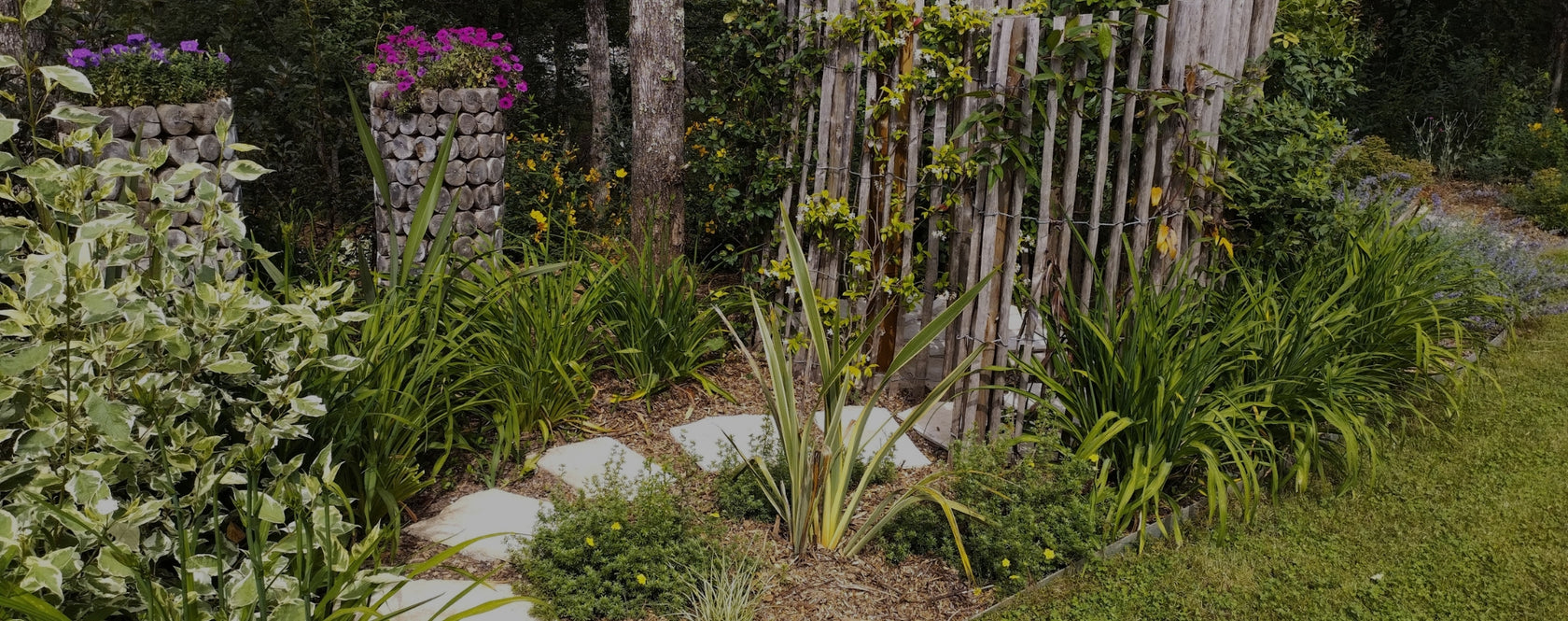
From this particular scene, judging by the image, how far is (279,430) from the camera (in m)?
2.21

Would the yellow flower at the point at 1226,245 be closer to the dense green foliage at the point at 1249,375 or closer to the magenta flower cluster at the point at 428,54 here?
the dense green foliage at the point at 1249,375

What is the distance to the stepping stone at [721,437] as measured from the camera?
138 inches

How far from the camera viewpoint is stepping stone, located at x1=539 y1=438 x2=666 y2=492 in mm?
3451

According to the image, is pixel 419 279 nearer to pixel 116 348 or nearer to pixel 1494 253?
pixel 116 348

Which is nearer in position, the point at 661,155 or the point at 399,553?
the point at 399,553

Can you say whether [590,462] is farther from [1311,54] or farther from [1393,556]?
[1311,54]

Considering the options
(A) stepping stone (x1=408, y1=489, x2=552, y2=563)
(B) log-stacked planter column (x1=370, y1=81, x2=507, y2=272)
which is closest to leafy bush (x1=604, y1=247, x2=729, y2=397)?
(A) stepping stone (x1=408, y1=489, x2=552, y2=563)

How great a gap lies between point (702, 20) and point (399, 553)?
7.71 m

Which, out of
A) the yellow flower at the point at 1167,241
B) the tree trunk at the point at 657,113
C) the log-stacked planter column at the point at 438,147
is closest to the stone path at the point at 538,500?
the yellow flower at the point at 1167,241

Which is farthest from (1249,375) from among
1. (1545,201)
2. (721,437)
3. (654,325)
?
(1545,201)

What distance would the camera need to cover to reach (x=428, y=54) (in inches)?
204

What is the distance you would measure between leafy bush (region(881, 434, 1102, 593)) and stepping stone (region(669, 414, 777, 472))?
0.58 m

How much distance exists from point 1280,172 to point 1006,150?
113 cm

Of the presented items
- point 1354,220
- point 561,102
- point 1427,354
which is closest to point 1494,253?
point 1354,220
